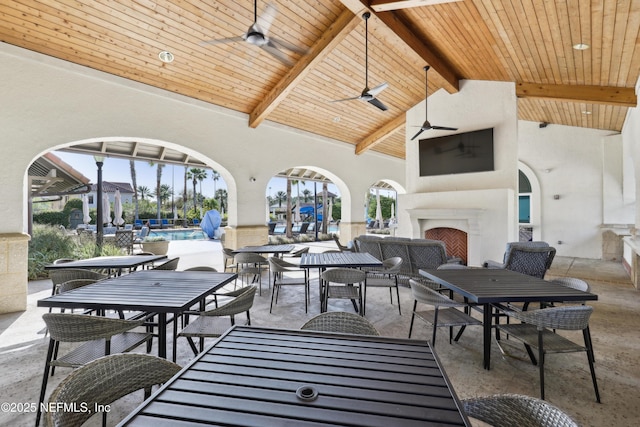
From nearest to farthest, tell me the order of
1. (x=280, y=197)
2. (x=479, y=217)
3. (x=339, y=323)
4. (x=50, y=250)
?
(x=339, y=323) < (x=50, y=250) < (x=479, y=217) < (x=280, y=197)

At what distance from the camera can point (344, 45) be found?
5473mm

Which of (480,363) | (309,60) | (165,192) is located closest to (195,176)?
(165,192)

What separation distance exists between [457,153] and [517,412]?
7060 millimetres

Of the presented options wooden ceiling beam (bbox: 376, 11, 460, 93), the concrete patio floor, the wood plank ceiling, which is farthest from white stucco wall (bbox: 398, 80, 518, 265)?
the concrete patio floor

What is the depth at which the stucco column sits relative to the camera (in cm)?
397

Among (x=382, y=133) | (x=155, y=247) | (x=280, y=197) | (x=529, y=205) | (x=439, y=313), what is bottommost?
(x=439, y=313)

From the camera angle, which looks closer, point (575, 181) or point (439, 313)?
point (439, 313)

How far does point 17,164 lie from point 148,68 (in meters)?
2.35

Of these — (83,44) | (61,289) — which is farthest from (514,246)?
(83,44)

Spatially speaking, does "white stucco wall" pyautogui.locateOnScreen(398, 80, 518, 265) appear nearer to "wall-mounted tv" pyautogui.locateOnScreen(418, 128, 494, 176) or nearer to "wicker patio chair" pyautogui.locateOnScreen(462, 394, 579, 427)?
"wall-mounted tv" pyautogui.locateOnScreen(418, 128, 494, 176)

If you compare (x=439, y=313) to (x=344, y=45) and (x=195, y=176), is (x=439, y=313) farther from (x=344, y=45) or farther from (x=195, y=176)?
(x=195, y=176)

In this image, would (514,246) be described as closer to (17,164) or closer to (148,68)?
(148,68)

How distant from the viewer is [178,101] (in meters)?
5.74

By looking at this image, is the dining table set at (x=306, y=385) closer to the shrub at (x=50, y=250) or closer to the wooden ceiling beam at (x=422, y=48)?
the wooden ceiling beam at (x=422, y=48)
